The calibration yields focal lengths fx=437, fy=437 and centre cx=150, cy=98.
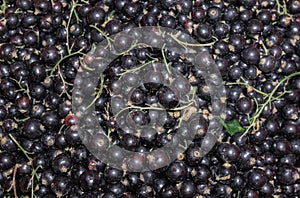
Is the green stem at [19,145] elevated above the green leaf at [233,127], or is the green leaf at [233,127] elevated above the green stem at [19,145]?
the green stem at [19,145]

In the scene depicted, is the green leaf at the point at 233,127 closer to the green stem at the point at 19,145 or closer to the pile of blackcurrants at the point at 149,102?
the pile of blackcurrants at the point at 149,102

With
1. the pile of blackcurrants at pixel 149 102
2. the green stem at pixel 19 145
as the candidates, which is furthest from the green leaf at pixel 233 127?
the green stem at pixel 19 145

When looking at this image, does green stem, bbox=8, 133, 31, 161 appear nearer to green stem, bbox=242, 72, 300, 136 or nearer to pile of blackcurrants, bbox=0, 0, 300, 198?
pile of blackcurrants, bbox=0, 0, 300, 198

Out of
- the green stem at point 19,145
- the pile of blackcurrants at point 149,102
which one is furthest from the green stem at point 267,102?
the green stem at point 19,145

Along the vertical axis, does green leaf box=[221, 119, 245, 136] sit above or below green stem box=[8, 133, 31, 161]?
below

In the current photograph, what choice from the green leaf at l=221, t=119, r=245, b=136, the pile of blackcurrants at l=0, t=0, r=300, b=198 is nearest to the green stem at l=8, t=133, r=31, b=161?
the pile of blackcurrants at l=0, t=0, r=300, b=198

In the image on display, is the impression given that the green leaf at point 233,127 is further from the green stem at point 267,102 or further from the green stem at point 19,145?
the green stem at point 19,145
